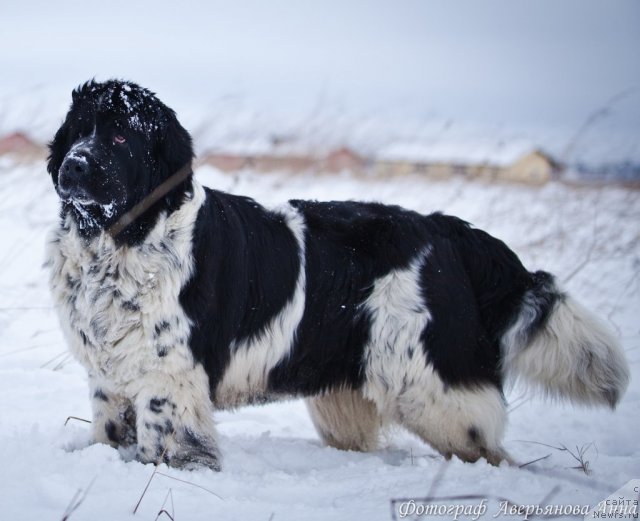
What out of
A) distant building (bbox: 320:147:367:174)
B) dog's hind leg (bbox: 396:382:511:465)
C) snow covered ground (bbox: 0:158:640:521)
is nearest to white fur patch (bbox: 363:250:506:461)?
dog's hind leg (bbox: 396:382:511:465)

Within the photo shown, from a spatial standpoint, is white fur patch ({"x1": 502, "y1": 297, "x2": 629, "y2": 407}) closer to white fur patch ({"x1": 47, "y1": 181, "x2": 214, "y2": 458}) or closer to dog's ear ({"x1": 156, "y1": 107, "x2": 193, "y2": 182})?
white fur patch ({"x1": 47, "y1": 181, "x2": 214, "y2": 458})

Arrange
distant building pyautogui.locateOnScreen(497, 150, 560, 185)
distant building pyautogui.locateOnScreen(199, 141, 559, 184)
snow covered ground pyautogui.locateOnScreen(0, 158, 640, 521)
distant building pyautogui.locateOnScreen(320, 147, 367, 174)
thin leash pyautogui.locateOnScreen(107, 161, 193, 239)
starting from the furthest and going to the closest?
distant building pyautogui.locateOnScreen(497, 150, 560, 185), distant building pyautogui.locateOnScreen(320, 147, 367, 174), distant building pyautogui.locateOnScreen(199, 141, 559, 184), thin leash pyautogui.locateOnScreen(107, 161, 193, 239), snow covered ground pyautogui.locateOnScreen(0, 158, 640, 521)

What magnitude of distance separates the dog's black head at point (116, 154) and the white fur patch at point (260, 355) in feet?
2.41

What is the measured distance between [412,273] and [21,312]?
11.4ft

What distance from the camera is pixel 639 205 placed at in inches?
345

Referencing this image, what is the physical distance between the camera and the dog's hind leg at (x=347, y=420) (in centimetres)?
367

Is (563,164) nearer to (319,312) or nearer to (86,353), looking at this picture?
(319,312)

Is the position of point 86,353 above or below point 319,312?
below

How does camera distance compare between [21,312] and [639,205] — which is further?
[639,205]

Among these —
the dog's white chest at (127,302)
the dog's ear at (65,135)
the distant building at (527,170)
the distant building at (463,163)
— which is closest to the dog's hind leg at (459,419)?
the dog's white chest at (127,302)

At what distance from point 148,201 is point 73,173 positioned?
1.20 feet

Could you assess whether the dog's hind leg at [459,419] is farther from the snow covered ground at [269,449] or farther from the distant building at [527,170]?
the distant building at [527,170]

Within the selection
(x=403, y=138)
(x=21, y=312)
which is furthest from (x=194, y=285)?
(x=403, y=138)

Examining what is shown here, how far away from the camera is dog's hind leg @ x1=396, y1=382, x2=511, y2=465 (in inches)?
130
